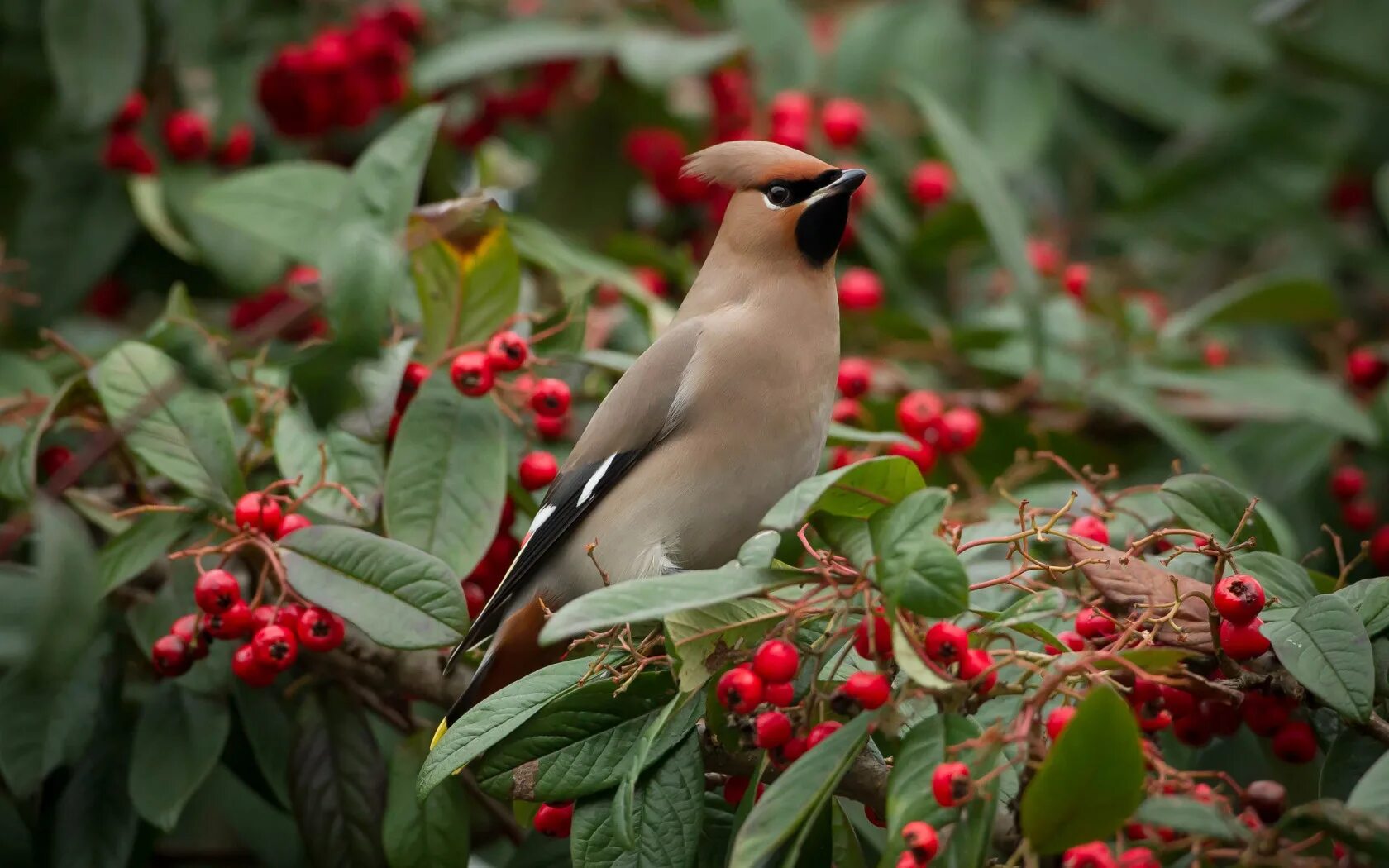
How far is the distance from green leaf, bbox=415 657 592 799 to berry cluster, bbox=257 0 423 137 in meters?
2.41

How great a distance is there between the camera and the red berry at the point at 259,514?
2344mm

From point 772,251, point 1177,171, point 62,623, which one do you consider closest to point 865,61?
point 1177,171

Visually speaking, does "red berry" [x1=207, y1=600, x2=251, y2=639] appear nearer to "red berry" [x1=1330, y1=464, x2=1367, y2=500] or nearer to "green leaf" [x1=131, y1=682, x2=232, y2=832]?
"green leaf" [x1=131, y1=682, x2=232, y2=832]

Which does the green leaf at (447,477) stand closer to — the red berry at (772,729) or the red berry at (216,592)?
the red berry at (216,592)

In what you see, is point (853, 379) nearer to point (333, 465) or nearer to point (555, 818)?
point (333, 465)

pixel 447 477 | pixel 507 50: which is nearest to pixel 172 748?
pixel 447 477

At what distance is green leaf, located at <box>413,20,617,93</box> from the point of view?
154 inches

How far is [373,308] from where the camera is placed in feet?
7.23

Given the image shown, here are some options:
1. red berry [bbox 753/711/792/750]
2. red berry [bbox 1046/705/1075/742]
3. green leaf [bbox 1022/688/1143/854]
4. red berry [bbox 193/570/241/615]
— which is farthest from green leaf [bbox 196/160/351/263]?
green leaf [bbox 1022/688/1143/854]

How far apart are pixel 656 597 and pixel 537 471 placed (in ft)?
3.41

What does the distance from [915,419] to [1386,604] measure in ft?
3.96

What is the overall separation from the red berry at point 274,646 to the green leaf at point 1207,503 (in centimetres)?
146

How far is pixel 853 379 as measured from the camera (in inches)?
124

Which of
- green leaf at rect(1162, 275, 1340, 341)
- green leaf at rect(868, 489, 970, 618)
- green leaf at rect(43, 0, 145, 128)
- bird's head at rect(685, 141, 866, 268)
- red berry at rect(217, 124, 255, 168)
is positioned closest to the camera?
green leaf at rect(868, 489, 970, 618)
